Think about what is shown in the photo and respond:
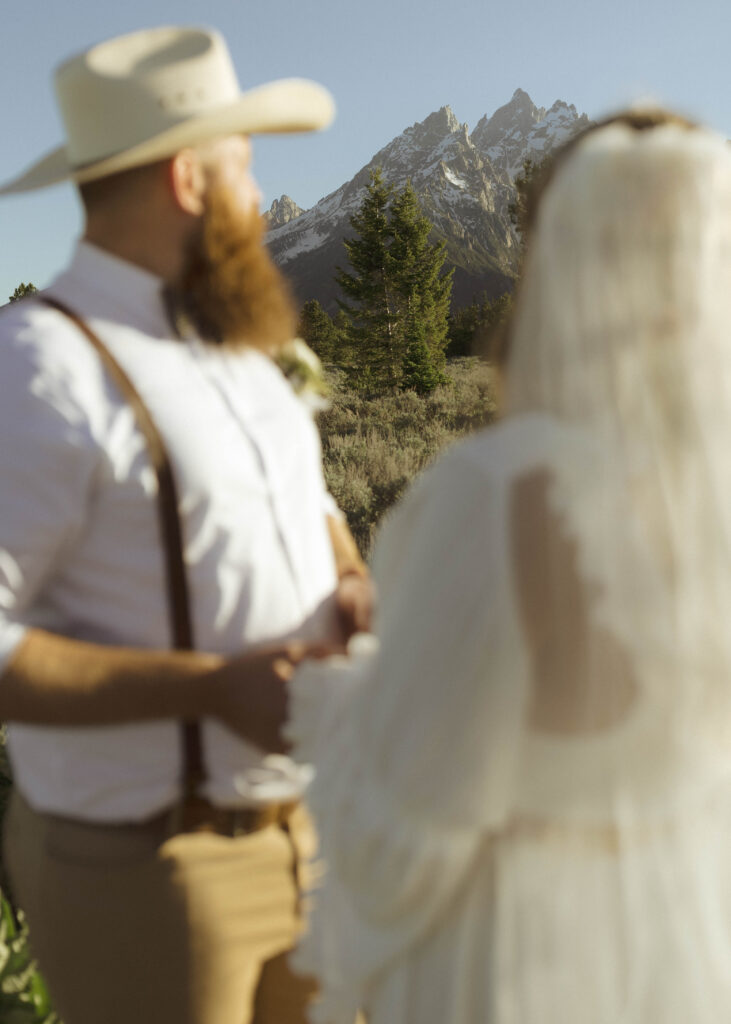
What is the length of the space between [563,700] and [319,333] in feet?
130

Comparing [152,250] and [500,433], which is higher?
[152,250]

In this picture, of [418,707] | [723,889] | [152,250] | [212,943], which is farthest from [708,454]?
[212,943]

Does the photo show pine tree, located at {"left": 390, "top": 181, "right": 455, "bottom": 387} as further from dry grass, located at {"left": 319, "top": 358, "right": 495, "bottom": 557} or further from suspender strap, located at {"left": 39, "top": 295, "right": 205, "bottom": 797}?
suspender strap, located at {"left": 39, "top": 295, "right": 205, "bottom": 797}

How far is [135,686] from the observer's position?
1432 millimetres

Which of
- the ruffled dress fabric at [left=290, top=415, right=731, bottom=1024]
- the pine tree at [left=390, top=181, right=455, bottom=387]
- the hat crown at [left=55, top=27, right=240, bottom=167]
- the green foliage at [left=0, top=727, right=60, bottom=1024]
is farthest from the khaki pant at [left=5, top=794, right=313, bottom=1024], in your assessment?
the pine tree at [left=390, top=181, right=455, bottom=387]

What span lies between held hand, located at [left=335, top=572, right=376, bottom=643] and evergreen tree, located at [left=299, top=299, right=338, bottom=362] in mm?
37179

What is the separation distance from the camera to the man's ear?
164 centimetres

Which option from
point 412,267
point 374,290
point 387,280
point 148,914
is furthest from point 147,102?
point 412,267

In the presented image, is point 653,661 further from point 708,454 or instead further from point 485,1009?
point 485,1009

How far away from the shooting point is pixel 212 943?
163cm

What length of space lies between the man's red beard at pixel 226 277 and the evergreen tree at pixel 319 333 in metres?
37.0

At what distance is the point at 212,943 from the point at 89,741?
1.59 feet

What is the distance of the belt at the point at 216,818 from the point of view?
1.57m

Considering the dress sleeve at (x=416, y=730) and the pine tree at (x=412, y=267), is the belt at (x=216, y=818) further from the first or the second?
the pine tree at (x=412, y=267)
